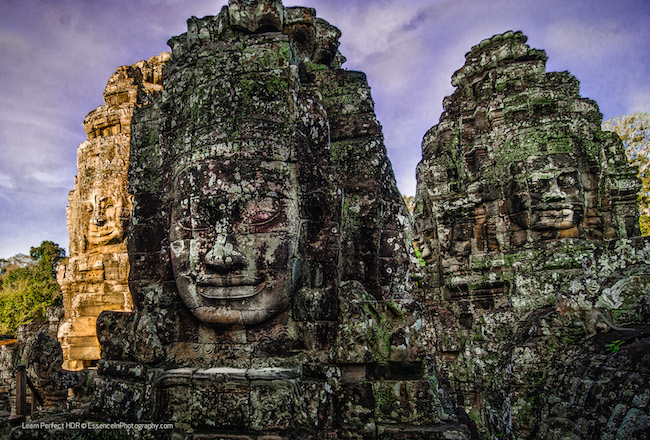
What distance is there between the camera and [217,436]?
9.21 feet

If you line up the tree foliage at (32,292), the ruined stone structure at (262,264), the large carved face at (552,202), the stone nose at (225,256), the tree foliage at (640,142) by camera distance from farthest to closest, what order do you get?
the tree foliage at (32,292), the tree foliage at (640,142), the large carved face at (552,202), the stone nose at (225,256), the ruined stone structure at (262,264)

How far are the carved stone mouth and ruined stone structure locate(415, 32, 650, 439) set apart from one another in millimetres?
3120

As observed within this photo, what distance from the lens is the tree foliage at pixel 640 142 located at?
17453 millimetres

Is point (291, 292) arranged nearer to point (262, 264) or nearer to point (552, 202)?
point (262, 264)

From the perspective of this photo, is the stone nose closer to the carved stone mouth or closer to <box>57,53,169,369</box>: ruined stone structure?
the carved stone mouth

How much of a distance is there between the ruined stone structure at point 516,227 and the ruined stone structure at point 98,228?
7592 millimetres

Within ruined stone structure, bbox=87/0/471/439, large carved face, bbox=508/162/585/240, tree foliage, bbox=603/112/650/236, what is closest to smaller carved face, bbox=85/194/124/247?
ruined stone structure, bbox=87/0/471/439

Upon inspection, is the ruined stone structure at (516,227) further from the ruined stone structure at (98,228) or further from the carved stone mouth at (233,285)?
the ruined stone structure at (98,228)

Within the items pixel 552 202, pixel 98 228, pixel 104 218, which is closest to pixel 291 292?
pixel 552 202

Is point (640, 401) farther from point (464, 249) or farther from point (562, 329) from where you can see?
point (464, 249)

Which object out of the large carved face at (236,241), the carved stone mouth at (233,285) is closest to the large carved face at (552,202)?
the large carved face at (236,241)

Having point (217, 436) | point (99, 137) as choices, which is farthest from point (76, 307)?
point (217, 436)

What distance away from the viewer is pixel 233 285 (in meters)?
3.15

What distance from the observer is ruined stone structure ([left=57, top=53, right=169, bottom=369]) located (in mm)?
9734
